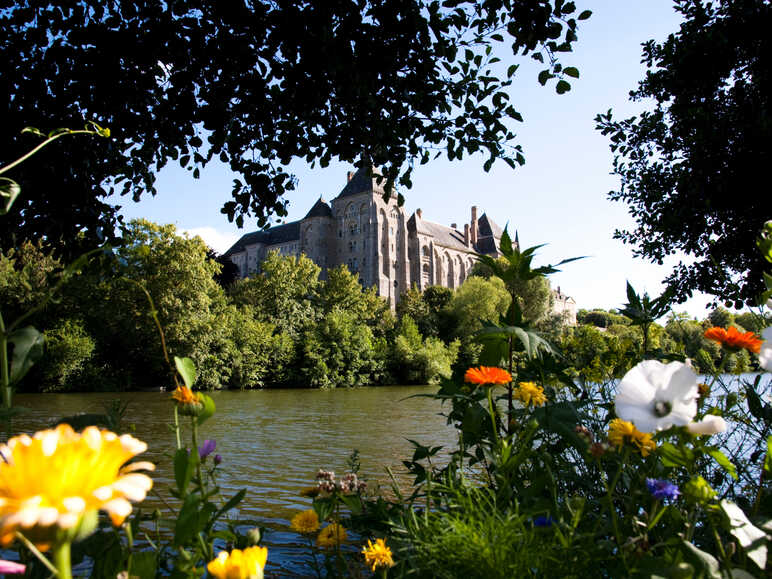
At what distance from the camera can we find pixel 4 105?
187 inches

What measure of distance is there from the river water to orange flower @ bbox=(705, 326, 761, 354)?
927mm

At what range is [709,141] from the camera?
301 inches

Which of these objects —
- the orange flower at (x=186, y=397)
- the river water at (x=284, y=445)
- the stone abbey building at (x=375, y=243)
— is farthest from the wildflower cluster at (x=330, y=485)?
the stone abbey building at (x=375, y=243)

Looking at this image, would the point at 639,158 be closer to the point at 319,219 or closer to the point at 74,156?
the point at 74,156

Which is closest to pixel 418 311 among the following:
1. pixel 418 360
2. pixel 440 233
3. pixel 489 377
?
pixel 418 360

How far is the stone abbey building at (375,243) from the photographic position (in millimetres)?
77438

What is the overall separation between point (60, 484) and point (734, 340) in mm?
1599

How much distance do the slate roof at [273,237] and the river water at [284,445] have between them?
72.0 meters

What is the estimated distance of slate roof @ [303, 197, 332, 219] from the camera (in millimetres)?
82938

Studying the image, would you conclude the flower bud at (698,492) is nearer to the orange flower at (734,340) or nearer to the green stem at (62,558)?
the orange flower at (734,340)

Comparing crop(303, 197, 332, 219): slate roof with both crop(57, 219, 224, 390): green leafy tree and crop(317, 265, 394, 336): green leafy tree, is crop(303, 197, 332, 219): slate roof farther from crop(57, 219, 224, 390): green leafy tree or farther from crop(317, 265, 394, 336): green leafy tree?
crop(57, 219, 224, 390): green leafy tree

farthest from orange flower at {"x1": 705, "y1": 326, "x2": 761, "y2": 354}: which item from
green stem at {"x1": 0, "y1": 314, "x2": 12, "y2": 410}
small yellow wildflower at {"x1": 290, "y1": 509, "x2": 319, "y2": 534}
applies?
green stem at {"x1": 0, "y1": 314, "x2": 12, "y2": 410}

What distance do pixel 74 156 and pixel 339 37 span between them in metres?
2.73

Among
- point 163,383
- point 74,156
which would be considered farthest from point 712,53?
point 163,383
